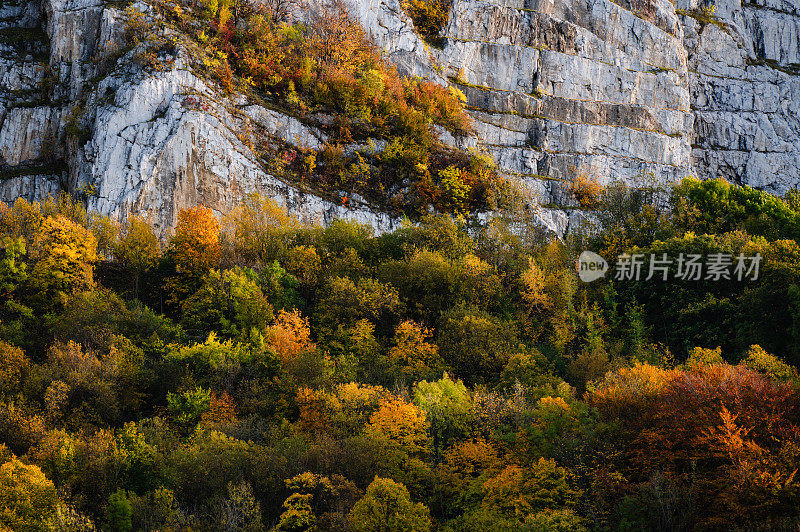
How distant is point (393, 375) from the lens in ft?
113

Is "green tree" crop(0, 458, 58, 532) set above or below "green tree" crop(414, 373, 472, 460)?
below

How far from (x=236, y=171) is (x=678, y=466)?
3711cm

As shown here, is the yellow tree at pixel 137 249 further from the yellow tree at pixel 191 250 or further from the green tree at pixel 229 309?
the green tree at pixel 229 309

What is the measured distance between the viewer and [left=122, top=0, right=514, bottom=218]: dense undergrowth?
53.1 m

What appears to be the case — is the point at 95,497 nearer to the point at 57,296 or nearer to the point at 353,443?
the point at 353,443

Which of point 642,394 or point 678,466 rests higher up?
point 642,394

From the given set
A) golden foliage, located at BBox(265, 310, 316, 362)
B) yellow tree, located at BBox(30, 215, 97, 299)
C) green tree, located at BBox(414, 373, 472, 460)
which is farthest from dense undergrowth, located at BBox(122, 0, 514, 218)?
green tree, located at BBox(414, 373, 472, 460)

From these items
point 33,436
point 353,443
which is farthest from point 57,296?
point 353,443

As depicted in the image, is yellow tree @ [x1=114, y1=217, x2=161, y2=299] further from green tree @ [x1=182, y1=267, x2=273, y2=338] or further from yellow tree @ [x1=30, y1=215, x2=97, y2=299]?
green tree @ [x1=182, y1=267, x2=273, y2=338]

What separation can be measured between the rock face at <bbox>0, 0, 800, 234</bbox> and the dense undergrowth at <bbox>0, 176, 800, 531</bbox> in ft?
14.4

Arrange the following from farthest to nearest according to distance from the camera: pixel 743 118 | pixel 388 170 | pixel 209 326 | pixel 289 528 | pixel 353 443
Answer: pixel 743 118, pixel 388 170, pixel 209 326, pixel 353 443, pixel 289 528

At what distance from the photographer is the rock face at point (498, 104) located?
153 ft

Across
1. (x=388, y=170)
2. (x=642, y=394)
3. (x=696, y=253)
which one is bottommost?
(x=642, y=394)

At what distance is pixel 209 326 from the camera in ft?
129
